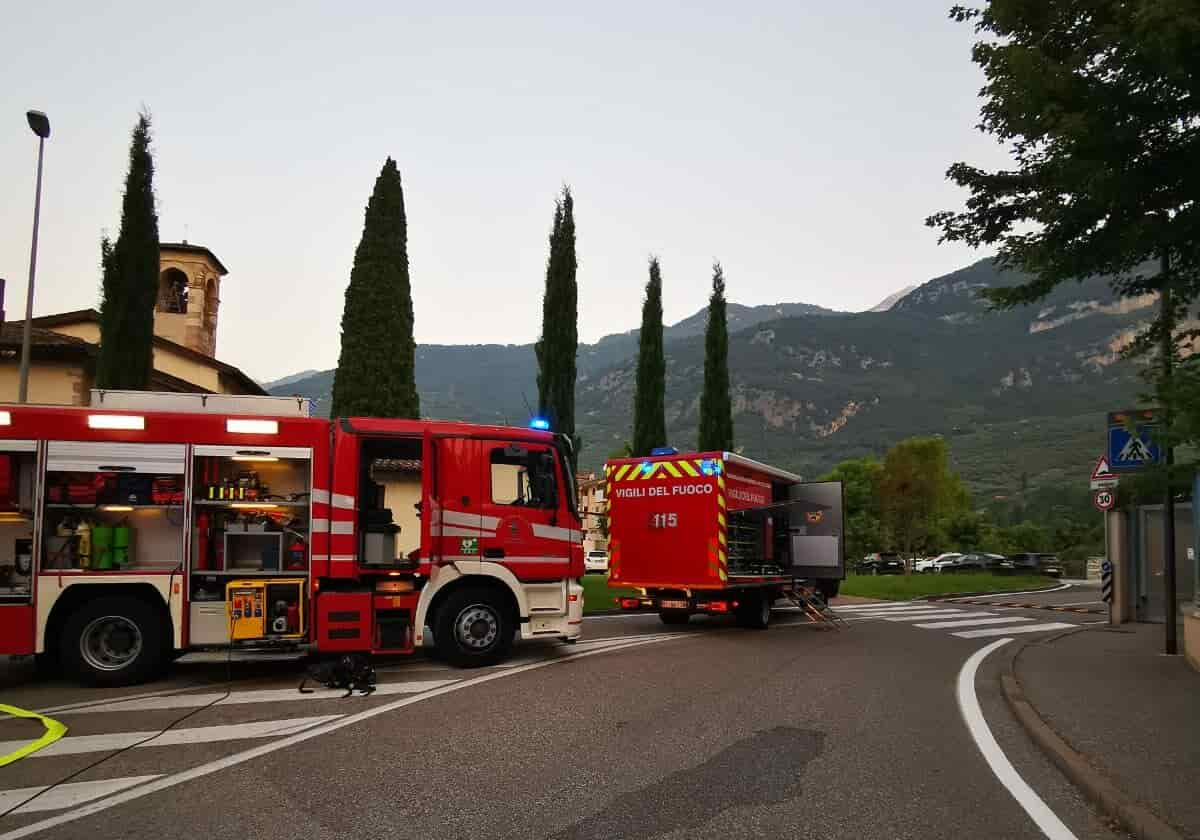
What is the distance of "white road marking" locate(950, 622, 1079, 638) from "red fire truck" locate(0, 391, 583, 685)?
854cm

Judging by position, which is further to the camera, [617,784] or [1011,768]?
[1011,768]

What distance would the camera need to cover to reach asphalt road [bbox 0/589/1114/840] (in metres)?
4.88

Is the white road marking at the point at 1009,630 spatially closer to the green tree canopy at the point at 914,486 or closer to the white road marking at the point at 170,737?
the white road marking at the point at 170,737

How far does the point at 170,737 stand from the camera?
6.97m

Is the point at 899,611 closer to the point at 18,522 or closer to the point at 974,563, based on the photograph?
the point at 18,522

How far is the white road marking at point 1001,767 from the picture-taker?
4910 mm

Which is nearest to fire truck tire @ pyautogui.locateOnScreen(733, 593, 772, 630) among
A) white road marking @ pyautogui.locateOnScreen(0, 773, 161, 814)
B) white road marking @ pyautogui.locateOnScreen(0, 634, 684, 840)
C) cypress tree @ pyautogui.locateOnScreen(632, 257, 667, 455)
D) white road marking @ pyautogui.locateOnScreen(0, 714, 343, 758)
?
white road marking @ pyautogui.locateOnScreen(0, 634, 684, 840)

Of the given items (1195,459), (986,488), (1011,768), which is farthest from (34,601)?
(986,488)

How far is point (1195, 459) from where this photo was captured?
851cm

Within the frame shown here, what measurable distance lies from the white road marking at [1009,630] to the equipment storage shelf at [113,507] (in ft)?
42.1

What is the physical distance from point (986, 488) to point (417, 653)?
335 ft

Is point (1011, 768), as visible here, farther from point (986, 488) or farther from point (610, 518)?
point (986, 488)

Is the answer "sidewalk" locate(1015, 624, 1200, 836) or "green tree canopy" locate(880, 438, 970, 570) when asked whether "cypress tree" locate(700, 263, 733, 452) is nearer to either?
"green tree canopy" locate(880, 438, 970, 570)

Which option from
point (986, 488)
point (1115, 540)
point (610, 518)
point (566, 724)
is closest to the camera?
point (566, 724)
